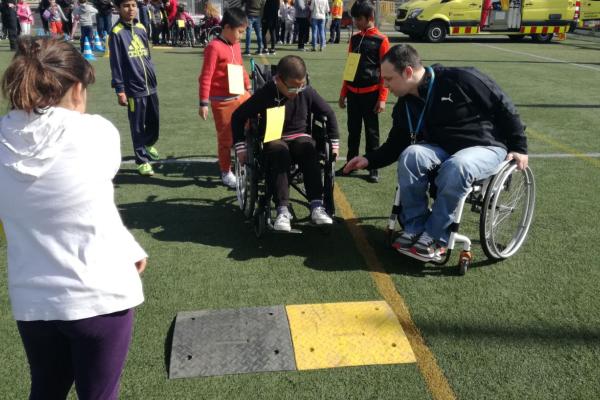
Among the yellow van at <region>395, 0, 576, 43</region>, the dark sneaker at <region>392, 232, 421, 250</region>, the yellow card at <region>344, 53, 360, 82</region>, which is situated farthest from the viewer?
the yellow van at <region>395, 0, 576, 43</region>

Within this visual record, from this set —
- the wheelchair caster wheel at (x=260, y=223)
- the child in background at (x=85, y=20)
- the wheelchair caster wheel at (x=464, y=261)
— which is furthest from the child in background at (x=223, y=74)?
the child in background at (x=85, y=20)

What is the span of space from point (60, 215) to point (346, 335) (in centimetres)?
186

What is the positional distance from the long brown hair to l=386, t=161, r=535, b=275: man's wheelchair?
2.61 metres

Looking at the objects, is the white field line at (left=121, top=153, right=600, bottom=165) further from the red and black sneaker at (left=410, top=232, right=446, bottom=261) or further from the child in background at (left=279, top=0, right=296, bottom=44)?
the child in background at (left=279, top=0, right=296, bottom=44)

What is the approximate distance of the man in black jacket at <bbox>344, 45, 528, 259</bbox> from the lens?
11.9 feet

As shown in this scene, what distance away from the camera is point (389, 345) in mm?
2941

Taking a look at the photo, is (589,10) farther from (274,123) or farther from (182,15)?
(274,123)

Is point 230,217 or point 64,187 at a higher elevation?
point 64,187

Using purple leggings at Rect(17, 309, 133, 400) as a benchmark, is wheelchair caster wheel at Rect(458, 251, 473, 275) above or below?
below

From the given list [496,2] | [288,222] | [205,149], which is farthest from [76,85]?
[496,2]

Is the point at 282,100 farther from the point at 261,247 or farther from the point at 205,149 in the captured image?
the point at 205,149

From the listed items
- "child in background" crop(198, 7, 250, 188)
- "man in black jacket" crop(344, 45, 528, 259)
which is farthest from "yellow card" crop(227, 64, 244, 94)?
"man in black jacket" crop(344, 45, 528, 259)

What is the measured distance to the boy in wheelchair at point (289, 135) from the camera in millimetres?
4004

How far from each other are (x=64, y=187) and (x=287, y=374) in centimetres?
158
